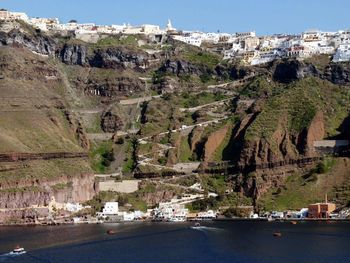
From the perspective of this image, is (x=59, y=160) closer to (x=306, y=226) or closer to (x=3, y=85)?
(x=3, y=85)

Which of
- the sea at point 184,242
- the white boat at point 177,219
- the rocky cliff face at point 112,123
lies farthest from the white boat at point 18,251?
the rocky cliff face at point 112,123

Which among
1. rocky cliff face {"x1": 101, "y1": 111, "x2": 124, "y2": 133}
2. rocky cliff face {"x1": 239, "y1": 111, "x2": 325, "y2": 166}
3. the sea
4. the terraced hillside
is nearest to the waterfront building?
the sea

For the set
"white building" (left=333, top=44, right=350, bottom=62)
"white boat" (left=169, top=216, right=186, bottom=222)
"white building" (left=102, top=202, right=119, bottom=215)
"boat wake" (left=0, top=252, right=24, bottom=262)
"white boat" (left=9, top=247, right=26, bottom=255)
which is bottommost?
"boat wake" (left=0, top=252, right=24, bottom=262)

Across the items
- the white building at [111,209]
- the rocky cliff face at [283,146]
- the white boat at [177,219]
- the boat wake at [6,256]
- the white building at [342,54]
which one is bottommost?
the boat wake at [6,256]

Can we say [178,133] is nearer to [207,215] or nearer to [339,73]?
[207,215]

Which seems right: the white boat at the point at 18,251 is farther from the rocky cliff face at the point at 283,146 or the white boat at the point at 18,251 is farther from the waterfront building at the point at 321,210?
the rocky cliff face at the point at 283,146

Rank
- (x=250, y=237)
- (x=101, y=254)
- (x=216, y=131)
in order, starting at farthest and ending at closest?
1. (x=216, y=131)
2. (x=250, y=237)
3. (x=101, y=254)

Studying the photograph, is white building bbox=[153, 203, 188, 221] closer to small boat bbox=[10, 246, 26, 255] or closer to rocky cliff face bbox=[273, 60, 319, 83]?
small boat bbox=[10, 246, 26, 255]

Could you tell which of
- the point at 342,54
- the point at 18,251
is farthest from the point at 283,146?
the point at 18,251

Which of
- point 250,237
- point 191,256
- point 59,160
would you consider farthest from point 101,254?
point 59,160
